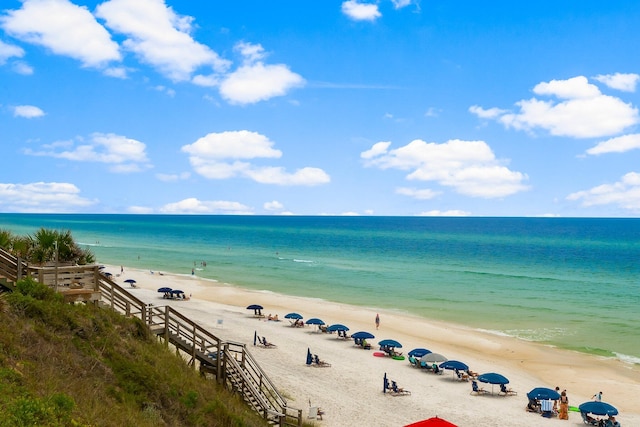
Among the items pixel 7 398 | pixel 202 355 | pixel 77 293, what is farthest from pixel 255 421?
pixel 7 398

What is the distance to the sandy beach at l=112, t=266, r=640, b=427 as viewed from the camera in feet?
68.7

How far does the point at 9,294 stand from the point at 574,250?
407ft

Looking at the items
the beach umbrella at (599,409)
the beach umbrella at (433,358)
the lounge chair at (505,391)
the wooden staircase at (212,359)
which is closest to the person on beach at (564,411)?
the beach umbrella at (599,409)

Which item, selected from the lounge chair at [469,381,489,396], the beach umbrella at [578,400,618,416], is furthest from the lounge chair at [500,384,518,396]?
the beach umbrella at [578,400,618,416]

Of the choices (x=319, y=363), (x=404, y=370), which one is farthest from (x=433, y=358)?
(x=319, y=363)

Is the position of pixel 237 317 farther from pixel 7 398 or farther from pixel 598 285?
pixel 598 285

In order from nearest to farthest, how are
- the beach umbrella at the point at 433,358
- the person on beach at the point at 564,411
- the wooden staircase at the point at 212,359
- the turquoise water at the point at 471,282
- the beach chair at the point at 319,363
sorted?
1. the wooden staircase at the point at 212,359
2. the person on beach at the point at 564,411
3. the beach umbrella at the point at 433,358
4. the beach chair at the point at 319,363
5. the turquoise water at the point at 471,282

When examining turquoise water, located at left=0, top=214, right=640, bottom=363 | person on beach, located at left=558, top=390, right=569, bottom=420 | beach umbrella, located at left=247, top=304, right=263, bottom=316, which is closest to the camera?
person on beach, located at left=558, top=390, right=569, bottom=420

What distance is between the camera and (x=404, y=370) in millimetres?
27422

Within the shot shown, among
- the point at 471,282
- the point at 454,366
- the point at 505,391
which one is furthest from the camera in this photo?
the point at 471,282

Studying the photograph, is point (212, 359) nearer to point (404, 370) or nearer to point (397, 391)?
point (397, 391)

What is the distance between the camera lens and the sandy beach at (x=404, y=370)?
20938 mm

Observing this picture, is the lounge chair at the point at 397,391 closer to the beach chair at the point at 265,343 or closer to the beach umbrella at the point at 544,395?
the beach umbrella at the point at 544,395

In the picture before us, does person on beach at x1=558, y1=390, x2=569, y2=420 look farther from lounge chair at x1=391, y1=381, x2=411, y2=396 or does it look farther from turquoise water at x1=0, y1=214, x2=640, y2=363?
turquoise water at x1=0, y1=214, x2=640, y2=363
